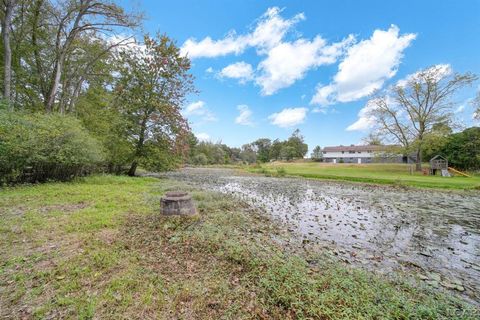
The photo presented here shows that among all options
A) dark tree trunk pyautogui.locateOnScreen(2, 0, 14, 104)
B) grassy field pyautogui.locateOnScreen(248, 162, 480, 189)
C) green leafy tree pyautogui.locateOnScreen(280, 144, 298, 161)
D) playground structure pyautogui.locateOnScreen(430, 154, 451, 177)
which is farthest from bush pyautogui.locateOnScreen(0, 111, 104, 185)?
green leafy tree pyautogui.locateOnScreen(280, 144, 298, 161)

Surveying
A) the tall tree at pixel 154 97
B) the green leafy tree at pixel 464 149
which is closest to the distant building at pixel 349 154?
the green leafy tree at pixel 464 149

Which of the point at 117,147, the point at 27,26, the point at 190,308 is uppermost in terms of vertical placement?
the point at 27,26

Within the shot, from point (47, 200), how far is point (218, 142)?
66.7m

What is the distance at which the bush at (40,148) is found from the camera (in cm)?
849

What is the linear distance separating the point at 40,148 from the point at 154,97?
8.76 metres

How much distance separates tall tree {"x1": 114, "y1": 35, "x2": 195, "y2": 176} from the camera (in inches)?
635

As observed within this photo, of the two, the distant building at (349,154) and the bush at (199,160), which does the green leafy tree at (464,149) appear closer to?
the distant building at (349,154)

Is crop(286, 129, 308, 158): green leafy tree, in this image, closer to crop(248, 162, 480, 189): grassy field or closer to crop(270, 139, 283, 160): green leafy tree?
crop(270, 139, 283, 160): green leafy tree

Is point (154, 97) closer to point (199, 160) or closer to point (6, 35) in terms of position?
point (6, 35)

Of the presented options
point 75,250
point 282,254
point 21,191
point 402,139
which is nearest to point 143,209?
point 75,250

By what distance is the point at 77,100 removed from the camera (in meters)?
18.6

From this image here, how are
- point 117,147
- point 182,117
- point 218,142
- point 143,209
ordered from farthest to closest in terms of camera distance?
point 218,142 < point 182,117 < point 117,147 < point 143,209

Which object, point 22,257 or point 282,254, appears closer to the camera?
point 22,257

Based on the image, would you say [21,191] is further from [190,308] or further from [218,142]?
[218,142]
